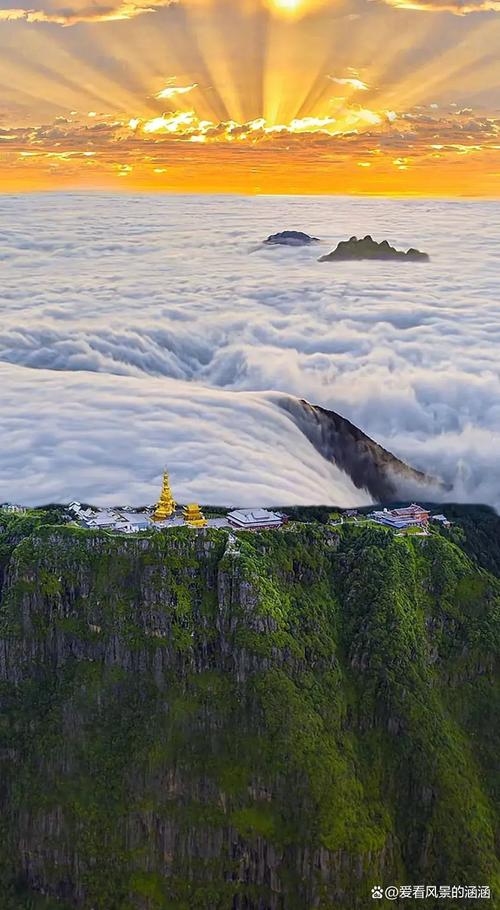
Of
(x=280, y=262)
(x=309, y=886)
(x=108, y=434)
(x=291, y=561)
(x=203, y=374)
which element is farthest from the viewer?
(x=280, y=262)

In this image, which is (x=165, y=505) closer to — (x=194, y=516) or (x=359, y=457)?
(x=194, y=516)

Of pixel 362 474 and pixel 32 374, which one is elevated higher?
pixel 32 374


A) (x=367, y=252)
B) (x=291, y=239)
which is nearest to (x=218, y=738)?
(x=291, y=239)

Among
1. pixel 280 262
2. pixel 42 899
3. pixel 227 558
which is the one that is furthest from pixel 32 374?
pixel 42 899

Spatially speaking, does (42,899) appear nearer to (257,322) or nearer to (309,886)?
(309,886)

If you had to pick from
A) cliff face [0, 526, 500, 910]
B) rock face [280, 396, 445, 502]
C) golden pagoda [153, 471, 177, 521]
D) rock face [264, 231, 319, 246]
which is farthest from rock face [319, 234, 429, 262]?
cliff face [0, 526, 500, 910]

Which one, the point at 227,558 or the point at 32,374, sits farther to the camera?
the point at 32,374
